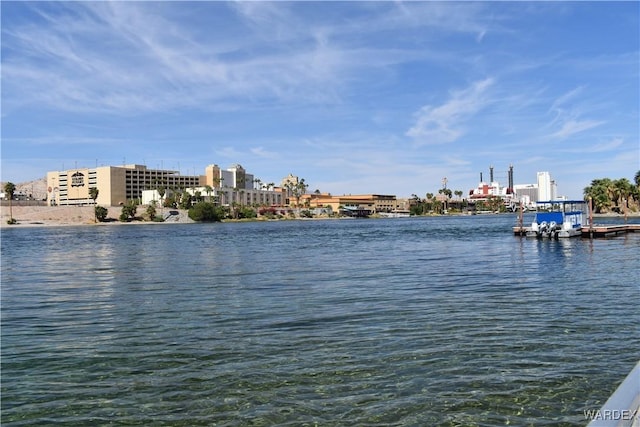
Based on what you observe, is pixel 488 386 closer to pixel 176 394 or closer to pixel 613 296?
pixel 176 394

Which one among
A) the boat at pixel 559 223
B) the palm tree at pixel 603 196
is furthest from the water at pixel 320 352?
the palm tree at pixel 603 196

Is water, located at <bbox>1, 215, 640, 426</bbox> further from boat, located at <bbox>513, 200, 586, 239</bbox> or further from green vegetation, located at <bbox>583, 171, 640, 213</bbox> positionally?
green vegetation, located at <bbox>583, 171, 640, 213</bbox>

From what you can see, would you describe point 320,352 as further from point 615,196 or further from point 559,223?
point 615,196

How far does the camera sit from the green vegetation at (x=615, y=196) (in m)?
190

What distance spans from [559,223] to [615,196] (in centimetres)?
14232

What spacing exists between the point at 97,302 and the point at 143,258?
27.5 m

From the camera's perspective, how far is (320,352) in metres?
14.4

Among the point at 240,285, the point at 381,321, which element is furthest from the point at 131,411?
the point at 240,285

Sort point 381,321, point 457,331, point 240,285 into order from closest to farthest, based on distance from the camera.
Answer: point 457,331, point 381,321, point 240,285

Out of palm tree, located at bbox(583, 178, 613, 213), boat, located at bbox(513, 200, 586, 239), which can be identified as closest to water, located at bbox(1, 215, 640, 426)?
boat, located at bbox(513, 200, 586, 239)

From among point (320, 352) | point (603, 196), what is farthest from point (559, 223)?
point (603, 196)

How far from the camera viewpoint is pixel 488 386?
11.5m

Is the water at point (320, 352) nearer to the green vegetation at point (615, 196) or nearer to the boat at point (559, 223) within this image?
the boat at point (559, 223)

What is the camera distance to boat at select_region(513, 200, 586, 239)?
69812mm
